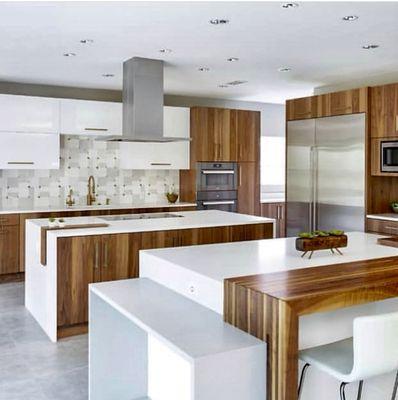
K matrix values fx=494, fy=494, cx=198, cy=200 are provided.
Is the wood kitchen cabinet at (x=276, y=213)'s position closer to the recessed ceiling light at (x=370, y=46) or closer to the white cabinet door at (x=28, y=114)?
the white cabinet door at (x=28, y=114)

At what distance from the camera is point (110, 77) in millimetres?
6156

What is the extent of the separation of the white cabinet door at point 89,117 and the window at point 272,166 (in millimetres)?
3069

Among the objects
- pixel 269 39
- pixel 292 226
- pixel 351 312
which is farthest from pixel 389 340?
pixel 292 226

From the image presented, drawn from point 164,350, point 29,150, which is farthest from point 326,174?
point 164,350

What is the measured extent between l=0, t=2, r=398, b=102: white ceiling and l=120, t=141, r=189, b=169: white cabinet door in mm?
977

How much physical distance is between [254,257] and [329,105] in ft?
12.3

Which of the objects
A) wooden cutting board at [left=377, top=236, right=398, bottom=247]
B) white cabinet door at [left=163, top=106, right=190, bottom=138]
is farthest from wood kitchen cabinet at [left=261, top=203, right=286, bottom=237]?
wooden cutting board at [left=377, top=236, right=398, bottom=247]

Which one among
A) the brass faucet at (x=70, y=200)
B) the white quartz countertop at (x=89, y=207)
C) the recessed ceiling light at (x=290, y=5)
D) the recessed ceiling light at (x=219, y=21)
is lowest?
the white quartz countertop at (x=89, y=207)

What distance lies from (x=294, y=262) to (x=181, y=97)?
221 inches

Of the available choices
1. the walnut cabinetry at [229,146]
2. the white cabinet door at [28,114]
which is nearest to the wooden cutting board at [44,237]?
the white cabinet door at [28,114]

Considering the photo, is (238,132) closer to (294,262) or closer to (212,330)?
(294,262)

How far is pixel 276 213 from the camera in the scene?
834cm

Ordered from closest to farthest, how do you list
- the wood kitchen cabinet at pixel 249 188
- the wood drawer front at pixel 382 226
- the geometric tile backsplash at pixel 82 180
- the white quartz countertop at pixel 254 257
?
the white quartz countertop at pixel 254 257, the wood drawer front at pixel 382 226, the geometric tile backsplash at pixel 82 180, the wood kitchen cabinet at pixel 249 188

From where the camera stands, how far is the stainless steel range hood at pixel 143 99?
5.09 meters
